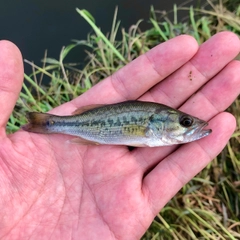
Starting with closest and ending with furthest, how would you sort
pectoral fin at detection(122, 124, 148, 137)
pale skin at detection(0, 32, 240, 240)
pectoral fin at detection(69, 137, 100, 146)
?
pale skin at detection(0, 32, 240, 240) < pectoral fin at detection(122, 124, 148, 137) < pectoral fin at detection(69, 137, 100, 146)

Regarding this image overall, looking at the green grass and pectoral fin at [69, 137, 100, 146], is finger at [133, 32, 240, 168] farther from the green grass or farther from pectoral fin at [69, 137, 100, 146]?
the green grass

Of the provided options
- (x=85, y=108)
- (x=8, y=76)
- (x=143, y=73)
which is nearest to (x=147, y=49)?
(x=143, y=73)

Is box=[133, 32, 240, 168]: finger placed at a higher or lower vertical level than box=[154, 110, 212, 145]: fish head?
higher

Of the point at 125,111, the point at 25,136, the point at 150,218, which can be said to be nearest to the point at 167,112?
the point at 125,111

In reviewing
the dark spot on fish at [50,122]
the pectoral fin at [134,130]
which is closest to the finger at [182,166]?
the pectoral fin at [134,130]

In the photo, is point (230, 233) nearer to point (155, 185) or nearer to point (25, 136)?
point (155, 185)

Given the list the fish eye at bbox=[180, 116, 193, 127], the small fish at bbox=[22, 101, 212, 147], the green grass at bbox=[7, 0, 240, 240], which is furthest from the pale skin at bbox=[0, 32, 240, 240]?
the green grass at bbox=[7, 0, 240, 240]

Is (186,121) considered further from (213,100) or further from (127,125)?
(127,125)
